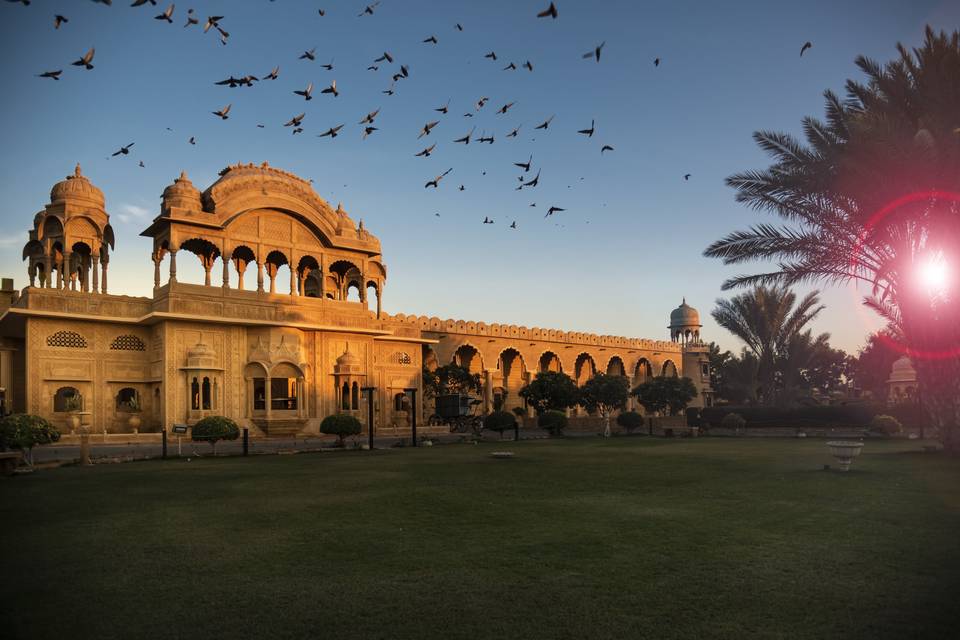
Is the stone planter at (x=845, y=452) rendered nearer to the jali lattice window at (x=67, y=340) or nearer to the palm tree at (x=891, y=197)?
the palm tree at (x=891, y=197)

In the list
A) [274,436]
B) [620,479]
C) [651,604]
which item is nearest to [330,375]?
[274,436]

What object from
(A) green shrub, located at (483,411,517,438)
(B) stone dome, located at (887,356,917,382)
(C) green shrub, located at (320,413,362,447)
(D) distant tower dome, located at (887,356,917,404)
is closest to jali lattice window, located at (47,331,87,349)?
(C) green shrub, located at (320,413,362,447)

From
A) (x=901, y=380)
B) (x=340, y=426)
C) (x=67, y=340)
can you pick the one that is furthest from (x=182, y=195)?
(x=901, y=380)

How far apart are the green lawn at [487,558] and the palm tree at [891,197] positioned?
532 cm

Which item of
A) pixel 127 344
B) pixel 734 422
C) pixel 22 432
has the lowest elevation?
pixel 734 422

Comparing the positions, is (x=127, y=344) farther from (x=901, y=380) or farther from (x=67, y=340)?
(x=901, y=380)

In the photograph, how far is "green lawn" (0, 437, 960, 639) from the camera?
5102 millimetres

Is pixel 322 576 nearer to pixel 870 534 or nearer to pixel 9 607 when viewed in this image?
pixel 9 607

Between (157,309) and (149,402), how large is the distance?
Result: 382cm

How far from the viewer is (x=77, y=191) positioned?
2889cm

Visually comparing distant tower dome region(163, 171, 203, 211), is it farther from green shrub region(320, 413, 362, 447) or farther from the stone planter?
the stone planter

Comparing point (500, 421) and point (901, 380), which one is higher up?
point (901, 380)

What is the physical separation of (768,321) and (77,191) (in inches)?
1308

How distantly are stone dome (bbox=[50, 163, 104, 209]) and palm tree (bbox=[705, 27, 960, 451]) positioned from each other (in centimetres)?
2501
